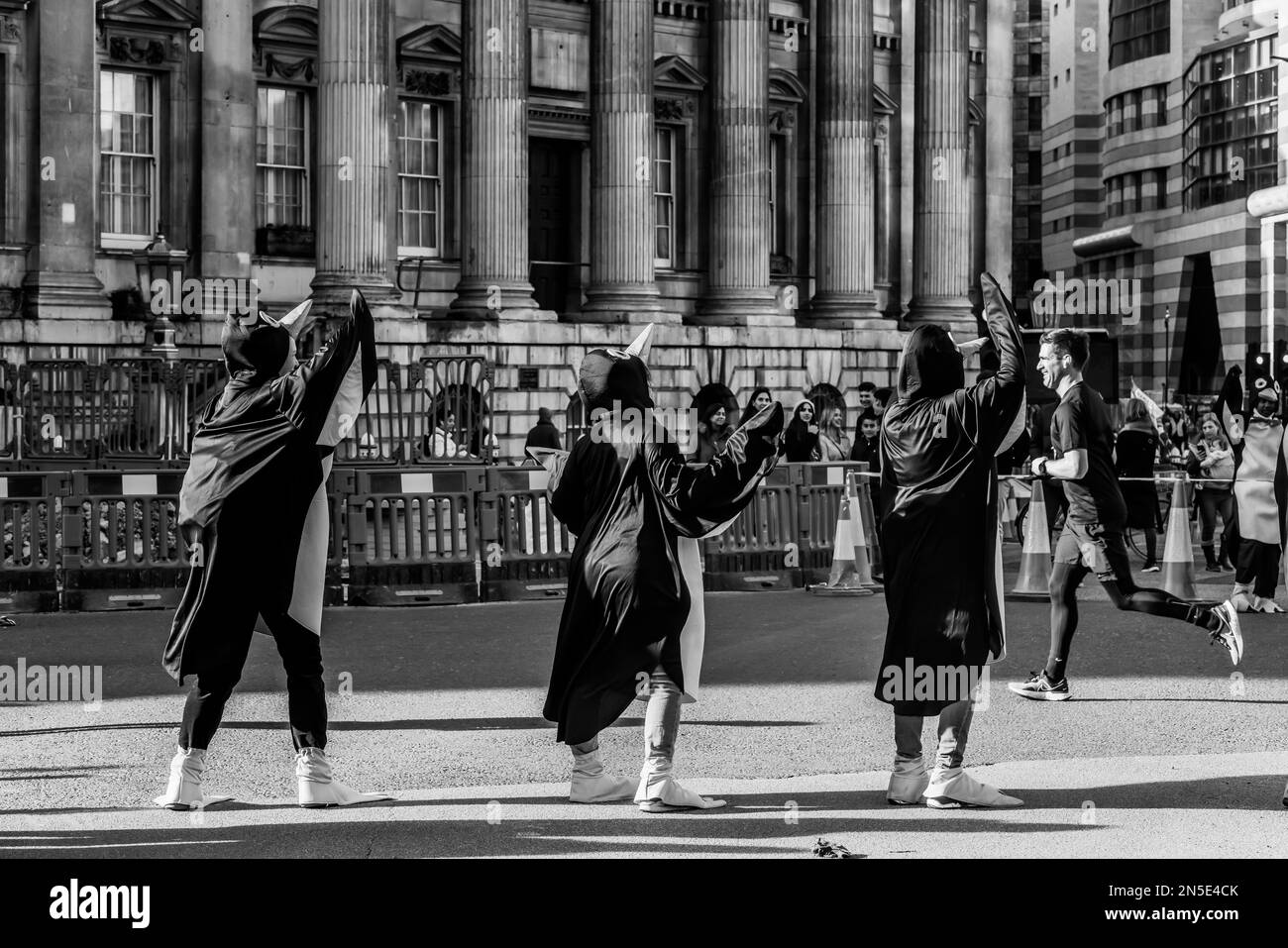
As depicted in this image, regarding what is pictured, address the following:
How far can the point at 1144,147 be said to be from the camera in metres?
92.8

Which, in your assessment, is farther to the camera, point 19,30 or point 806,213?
point 806,213

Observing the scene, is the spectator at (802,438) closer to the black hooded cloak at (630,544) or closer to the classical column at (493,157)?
the classical column at (493,157)

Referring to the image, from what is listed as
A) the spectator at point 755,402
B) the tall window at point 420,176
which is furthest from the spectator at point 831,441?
the tall window at point 420,176

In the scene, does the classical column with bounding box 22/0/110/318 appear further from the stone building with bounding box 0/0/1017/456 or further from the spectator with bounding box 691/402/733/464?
the spectator with bounding box 691/402/733/464

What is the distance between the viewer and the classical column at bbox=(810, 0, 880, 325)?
37.8 m

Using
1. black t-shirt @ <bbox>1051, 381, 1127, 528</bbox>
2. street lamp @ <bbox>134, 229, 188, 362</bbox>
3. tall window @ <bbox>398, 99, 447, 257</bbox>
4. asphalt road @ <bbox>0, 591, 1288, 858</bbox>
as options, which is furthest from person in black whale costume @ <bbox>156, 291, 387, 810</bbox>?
tall window @ <bbox>398, 99, 447, 257</bbox>

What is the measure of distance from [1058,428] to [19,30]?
73.1 feet

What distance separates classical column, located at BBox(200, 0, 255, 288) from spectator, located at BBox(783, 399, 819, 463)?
12.1 metres

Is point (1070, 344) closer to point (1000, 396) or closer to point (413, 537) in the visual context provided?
point (1000, 396)

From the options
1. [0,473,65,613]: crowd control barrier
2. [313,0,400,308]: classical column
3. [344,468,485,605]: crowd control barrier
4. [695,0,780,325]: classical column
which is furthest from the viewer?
[695,0,780,325]: classical column

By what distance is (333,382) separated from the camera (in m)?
8.97

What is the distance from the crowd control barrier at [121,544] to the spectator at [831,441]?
8.40 metres
